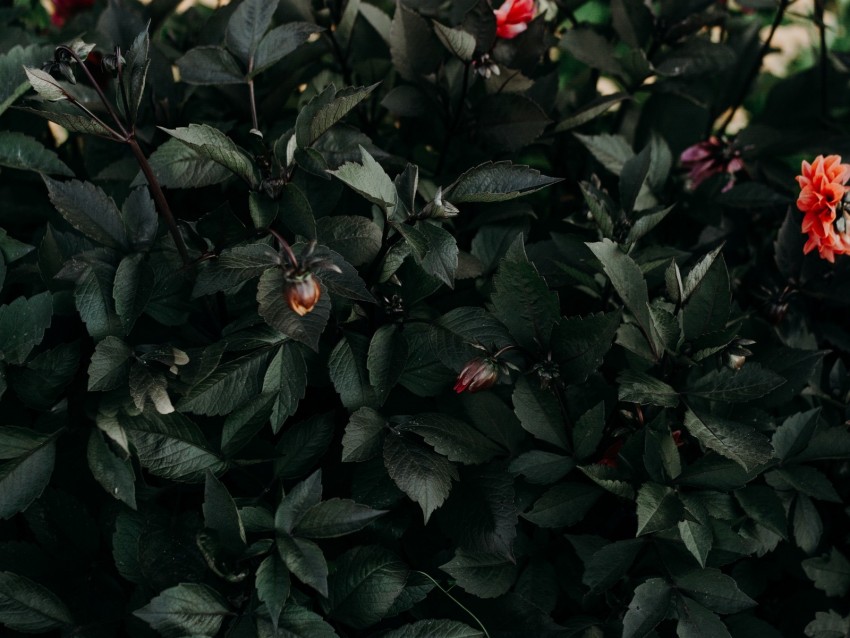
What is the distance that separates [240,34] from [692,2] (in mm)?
714

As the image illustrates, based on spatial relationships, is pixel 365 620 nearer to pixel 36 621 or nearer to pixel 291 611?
pixel 291 611

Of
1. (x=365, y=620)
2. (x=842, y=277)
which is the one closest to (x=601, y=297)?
(x=842, y=277)

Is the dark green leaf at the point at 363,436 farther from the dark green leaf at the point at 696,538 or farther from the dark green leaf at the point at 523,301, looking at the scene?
the dark green leaf at the point at 696,538

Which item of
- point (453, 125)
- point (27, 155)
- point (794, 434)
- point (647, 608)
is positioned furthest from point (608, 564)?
point (27, 155)

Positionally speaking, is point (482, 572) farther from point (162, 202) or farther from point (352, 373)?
point (162, 202)

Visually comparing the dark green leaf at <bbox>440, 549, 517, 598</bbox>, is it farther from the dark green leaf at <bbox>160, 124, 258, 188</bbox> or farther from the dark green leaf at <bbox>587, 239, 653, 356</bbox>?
the dark green leaf at <bbox>160, 124, 258, 188</bbox>

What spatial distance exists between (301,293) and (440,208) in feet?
0.63

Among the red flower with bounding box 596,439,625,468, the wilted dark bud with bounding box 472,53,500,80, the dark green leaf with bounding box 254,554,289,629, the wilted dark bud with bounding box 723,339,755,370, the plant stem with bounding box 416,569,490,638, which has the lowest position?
the plant stem with bounding box 416,569,490,638

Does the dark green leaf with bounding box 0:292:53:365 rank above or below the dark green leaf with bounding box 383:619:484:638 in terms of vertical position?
above

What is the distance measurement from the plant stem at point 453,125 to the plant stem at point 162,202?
0.43 m

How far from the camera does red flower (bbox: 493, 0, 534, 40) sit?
3.96 feet

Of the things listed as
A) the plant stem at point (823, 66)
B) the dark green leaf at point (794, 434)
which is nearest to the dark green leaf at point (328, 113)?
the dark green leaf at point (794, 434)

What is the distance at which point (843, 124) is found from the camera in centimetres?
156

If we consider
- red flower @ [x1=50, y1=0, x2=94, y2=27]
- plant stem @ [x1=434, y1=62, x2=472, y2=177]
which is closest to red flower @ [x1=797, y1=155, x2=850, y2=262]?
plant stem @ [x1=434, y1=62, x2=472, y2=177]
